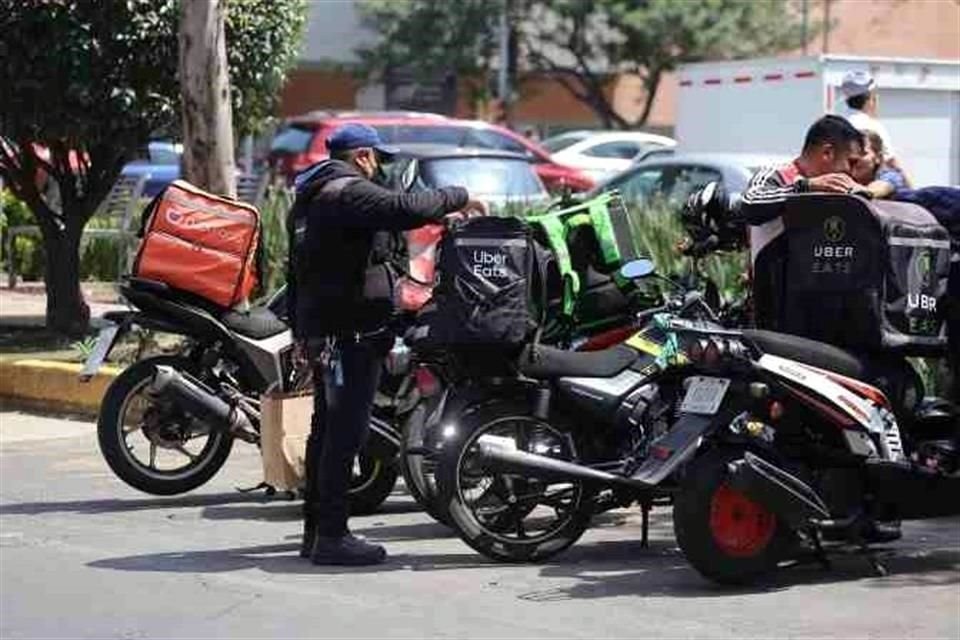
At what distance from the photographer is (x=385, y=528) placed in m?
8.99

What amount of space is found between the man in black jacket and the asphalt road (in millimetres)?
333

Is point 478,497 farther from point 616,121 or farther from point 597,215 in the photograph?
point 616,121

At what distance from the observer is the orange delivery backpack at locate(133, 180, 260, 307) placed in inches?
374

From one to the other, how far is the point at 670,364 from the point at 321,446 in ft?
4.92

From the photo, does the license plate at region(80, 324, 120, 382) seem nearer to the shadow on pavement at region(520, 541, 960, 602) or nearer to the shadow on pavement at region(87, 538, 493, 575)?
the shadow on pavement at region(87, 538, 493, 575)

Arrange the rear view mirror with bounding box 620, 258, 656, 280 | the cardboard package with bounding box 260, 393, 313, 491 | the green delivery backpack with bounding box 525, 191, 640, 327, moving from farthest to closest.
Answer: the cardboard package with bounding box 260, 393, 313, 491 → the green delivery backpack with bounding box 525, 191, 640, 327 → the rear view mirror with bounding box 620, 258, 656, 280

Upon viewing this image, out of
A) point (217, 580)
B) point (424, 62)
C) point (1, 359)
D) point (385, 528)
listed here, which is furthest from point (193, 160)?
point (424, 62)

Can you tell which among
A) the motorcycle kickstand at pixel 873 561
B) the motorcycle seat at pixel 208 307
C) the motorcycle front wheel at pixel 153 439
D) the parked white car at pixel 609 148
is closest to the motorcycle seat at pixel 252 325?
the motorcycle seat at pixel 208 307

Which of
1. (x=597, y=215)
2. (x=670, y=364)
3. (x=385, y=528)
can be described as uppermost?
(x=597, y=215)

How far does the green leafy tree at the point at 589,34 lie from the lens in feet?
142

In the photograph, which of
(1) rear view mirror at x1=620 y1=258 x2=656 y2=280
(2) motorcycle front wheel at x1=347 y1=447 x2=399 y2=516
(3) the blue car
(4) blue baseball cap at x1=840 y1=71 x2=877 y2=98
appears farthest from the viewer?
(3) the blue car

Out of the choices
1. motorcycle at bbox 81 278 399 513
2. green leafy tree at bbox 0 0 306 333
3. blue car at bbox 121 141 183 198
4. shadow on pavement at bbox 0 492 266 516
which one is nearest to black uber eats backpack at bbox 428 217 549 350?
motorcycle at bbox 81 278 399 513

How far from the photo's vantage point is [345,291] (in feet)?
26.2

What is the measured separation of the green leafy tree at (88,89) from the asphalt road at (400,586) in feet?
15.2
